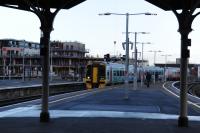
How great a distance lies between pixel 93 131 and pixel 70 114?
16.7ft

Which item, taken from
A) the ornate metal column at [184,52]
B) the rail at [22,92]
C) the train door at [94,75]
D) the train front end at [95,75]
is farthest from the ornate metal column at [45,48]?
the train door at [94,75]

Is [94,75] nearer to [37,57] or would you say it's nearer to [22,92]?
[22,92]

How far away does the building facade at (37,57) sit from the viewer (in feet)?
517

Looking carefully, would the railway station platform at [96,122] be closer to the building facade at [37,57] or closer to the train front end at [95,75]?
the train front end at [95,75]

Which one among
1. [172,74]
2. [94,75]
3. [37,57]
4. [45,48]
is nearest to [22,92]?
[94,75]

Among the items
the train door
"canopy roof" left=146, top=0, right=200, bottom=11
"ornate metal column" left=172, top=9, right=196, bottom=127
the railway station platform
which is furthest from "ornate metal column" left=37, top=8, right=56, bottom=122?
the train door

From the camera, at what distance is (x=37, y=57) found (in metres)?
162

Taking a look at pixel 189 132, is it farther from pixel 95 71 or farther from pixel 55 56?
pixel 55 56

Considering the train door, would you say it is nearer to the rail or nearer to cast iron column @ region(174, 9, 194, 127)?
the rail

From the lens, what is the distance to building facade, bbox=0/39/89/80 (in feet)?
517

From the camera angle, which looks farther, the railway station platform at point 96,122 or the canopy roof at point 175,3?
the canopy roof at point 175,3

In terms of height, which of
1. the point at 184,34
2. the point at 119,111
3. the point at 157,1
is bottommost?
the point at 119,111

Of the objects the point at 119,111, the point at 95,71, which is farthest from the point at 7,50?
the point at 119,111

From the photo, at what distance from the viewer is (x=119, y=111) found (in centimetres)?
2105
